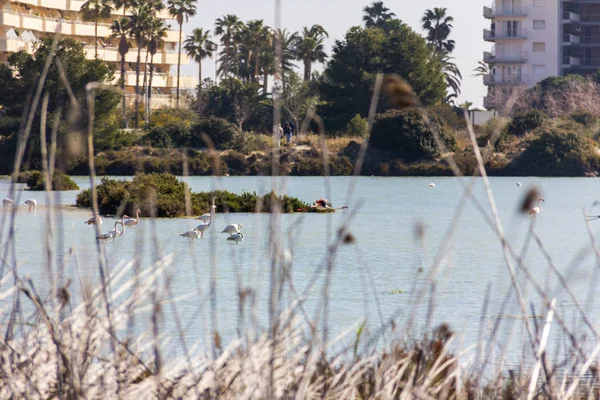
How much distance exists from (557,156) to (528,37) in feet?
A: 139

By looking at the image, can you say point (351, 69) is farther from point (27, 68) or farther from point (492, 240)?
point (492, 240)

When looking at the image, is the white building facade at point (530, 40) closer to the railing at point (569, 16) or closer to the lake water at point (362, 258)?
the railing at point (569, 16)

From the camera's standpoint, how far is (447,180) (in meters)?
40.1

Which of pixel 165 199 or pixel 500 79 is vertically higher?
pixel 500 79

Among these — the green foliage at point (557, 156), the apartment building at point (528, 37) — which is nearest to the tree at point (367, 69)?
the green foliage at point (557, 156)

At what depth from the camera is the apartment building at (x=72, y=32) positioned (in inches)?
2643

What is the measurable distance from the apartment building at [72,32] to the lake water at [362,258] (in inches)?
1594

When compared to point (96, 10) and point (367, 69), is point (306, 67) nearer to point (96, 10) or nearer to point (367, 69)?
point (96, 10)

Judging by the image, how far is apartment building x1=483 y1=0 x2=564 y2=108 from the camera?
84438mm

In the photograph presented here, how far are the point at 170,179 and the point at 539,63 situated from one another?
6605 centimetres

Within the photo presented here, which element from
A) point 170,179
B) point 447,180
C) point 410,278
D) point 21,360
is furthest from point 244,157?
point 21,360

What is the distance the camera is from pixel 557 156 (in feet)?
145

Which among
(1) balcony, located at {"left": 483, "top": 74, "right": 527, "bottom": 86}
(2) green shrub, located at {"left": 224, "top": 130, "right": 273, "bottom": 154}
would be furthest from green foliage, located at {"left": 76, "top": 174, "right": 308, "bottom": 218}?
(1) balcony, located at {"left": 483, "top": 74, "right": 527, "bottom": 86}

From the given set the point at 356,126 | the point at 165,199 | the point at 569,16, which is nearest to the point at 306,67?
the point at 356,126
